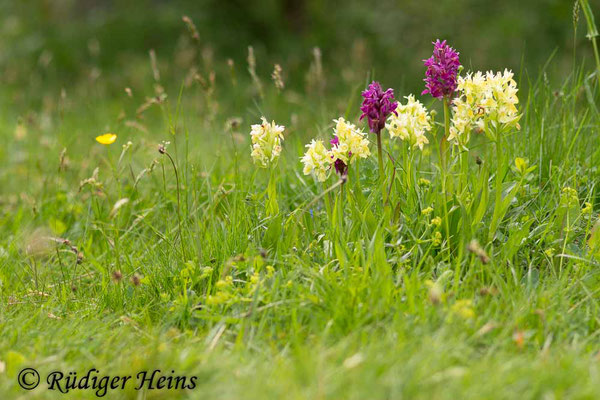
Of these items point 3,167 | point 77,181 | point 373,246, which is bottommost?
point 373,246

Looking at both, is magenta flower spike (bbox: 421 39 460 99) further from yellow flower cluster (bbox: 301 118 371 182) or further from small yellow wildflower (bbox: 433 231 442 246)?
small yellow wildflower (bbox: 433 231 442 246)

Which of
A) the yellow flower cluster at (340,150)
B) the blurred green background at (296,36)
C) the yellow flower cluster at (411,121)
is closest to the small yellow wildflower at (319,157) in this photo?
the yellow flower cluster at (340,150)

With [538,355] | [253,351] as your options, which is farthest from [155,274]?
[538,355]

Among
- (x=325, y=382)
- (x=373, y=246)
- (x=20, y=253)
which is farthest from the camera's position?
(x=20, y=253)

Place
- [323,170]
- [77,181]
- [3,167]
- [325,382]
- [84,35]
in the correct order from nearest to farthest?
1. [325,382]
2. [323,170]
3. [77,181]
4. [3,167]
5. [84,35]

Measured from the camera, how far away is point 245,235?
9.31 ft

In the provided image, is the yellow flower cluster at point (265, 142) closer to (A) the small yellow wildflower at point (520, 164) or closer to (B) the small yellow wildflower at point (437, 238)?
(B) the small yellow wildflower at point (437, 238)

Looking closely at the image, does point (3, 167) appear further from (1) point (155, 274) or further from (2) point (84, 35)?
(2) point (84, 35)

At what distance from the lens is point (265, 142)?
9.05 ft

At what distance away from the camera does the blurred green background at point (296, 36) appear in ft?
Answer: 25.2

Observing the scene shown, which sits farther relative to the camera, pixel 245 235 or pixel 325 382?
pixel 245 235

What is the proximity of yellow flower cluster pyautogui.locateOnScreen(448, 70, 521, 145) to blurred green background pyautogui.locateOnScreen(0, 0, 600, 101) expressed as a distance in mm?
4751

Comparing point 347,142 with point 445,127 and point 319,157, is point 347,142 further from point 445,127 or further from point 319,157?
point 445,127

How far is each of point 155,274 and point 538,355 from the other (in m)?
1.47
